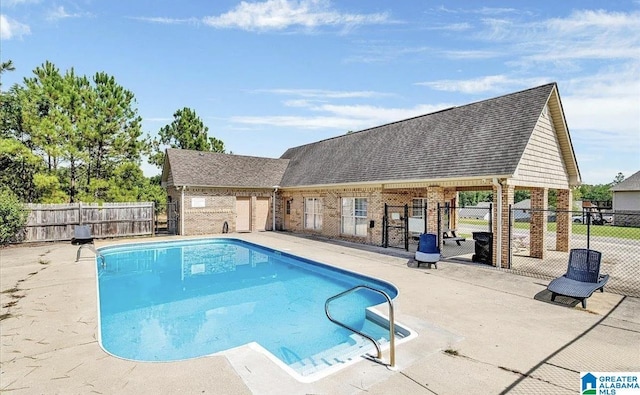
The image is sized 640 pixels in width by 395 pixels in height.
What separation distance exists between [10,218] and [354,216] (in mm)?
16138

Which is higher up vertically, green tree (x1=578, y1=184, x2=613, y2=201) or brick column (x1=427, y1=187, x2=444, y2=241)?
green tree (x1=578, y1=184, x2=613, y2=201)

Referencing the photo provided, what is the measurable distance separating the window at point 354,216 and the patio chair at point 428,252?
17.9ft

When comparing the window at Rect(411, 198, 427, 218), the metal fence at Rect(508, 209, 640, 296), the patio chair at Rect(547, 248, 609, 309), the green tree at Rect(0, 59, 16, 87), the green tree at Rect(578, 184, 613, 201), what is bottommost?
the metal fence at Rect(508, 209, 640, 296)

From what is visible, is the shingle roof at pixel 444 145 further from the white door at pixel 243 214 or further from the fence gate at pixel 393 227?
the white door at pixel 243 214

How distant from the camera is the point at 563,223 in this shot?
13516mm

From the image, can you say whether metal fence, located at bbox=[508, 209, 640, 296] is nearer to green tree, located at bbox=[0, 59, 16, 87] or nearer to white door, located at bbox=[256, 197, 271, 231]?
white door, located at bbox=[256, 197, 271, 231]

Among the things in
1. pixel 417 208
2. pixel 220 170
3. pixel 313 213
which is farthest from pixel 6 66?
pixel 417 208

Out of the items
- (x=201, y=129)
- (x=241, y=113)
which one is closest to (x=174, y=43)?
(x=241, y=113)

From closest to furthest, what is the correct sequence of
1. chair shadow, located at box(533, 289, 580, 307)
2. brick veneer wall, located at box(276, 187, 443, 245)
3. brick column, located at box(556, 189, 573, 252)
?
chair shadow, located at box(533, 289, 580, 307) < brick column, located at box(556, 189, 573, 252) < brick veneer wall, located at box(276, 187, 443, 245)

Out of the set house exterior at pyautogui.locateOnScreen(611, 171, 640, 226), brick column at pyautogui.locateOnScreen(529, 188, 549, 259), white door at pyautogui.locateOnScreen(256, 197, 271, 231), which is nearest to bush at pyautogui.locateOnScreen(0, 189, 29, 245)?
white door at pyautogui.locateOnScreen(256, 197, 271, 231)

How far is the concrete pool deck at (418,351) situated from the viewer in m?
3.79

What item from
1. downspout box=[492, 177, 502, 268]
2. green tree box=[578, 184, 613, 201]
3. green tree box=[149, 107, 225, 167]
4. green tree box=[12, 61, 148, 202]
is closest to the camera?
downspout box=[492, 177, 502, 268]

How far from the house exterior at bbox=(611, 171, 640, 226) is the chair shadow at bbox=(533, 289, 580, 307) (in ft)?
99.4

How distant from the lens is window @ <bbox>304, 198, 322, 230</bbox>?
19.6 metres
